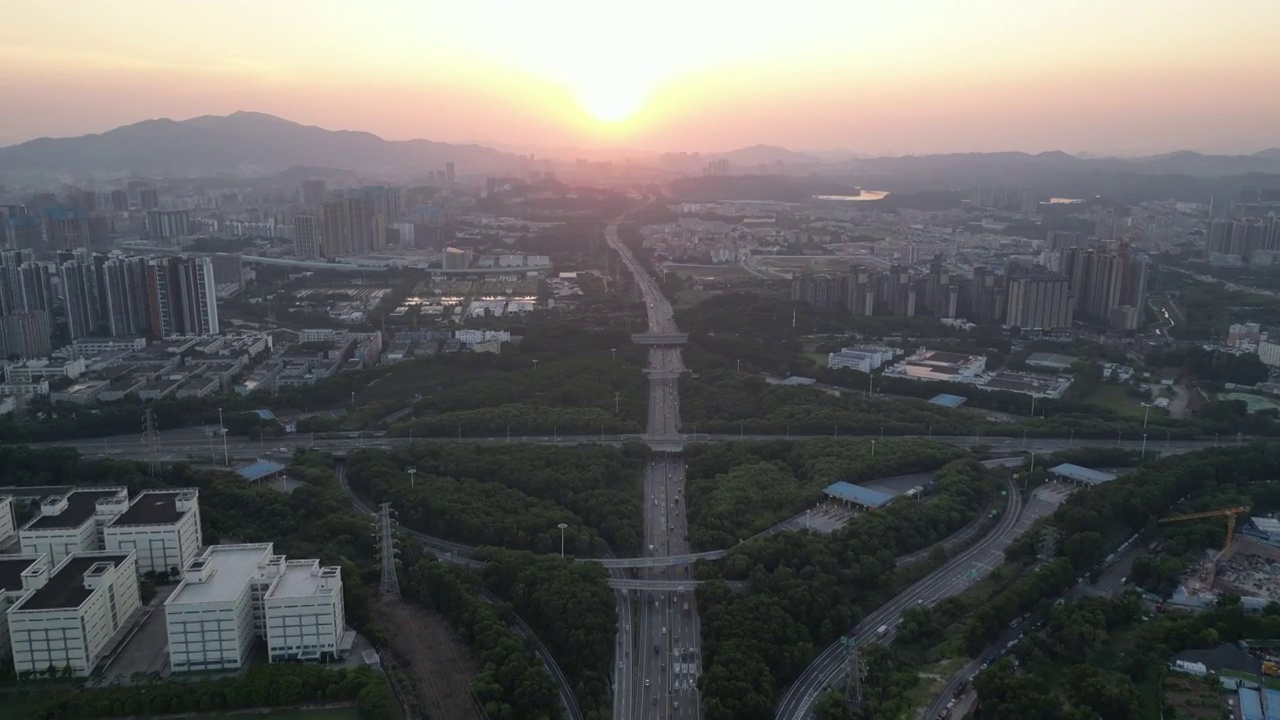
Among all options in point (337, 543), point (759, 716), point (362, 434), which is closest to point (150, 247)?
point (362, 434)

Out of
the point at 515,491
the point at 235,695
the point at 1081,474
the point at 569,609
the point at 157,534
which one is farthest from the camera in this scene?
the point at 1081,474

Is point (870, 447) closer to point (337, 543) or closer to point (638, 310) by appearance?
point (337, 543)

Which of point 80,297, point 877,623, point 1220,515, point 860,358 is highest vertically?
point 80,297

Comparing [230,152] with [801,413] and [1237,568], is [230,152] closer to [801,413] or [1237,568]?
[801,413]

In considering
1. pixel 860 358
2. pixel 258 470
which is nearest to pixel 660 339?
pixel 860 358

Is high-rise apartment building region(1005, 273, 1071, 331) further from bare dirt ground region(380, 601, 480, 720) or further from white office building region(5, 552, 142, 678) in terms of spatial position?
white office building region(5, 552, 142, 678)
